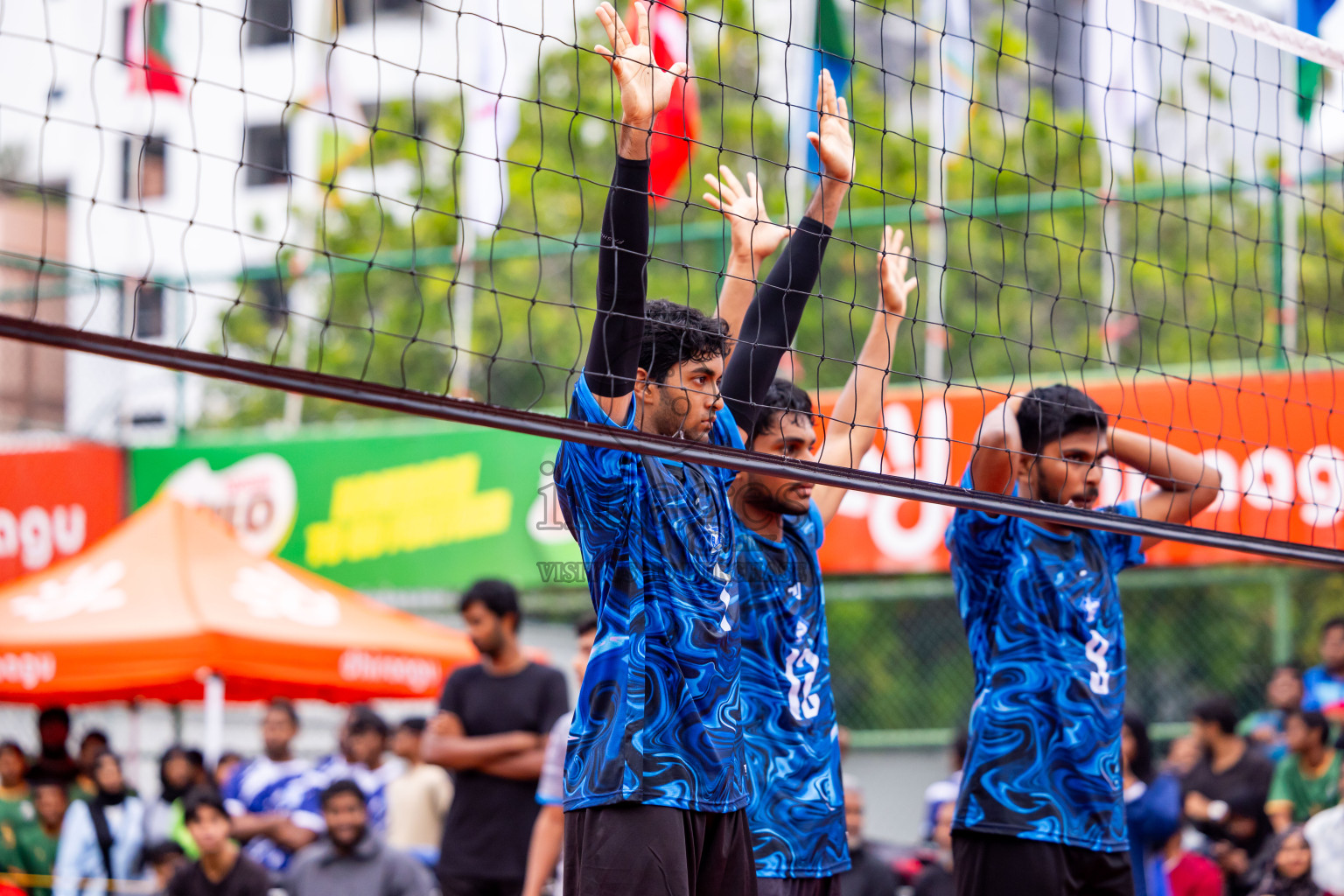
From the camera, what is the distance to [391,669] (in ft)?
31.3

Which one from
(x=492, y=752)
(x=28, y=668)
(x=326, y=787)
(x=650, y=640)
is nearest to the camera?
(x=650, y=640)

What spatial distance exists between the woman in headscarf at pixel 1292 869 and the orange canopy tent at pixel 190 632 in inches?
207

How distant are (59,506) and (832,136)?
9530 millimetres

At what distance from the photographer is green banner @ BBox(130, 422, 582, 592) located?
1069cm

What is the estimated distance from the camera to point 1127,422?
863 cm

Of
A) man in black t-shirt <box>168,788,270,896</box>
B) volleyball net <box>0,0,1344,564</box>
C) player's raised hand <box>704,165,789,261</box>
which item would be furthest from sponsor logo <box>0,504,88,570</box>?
player's raised hand <box>704,165,789,261</box>

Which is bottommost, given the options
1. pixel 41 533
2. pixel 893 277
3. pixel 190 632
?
pixel 190 632

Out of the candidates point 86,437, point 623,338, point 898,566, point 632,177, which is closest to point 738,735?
point 623,338

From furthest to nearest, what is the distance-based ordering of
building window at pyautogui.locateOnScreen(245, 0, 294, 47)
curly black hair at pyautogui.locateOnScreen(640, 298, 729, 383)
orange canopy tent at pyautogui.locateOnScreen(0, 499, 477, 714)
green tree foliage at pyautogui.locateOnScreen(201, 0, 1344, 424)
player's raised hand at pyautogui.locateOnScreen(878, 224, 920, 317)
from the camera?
building window at pyautogui.locateOnScreen(245, 0, 294, 47)
green tree foliage at pyautogui.locateOnScreen(201, 0, 1344, 424)
orange canopy tent at pyautogui.locateOnScreen(0, 499, 477, 714)
player's raised hand at pyautogui.locateOnScreen(878, 224, 920, 317)
curly black hair at pyautogui.locateOnScreen(640, 298, 729, 383)

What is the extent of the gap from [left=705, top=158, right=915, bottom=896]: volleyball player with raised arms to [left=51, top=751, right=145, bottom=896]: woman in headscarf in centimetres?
668

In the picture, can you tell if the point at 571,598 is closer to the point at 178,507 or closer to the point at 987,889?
the point at 178,507

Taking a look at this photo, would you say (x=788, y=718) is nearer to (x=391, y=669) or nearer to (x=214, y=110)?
(x=391, y=669)

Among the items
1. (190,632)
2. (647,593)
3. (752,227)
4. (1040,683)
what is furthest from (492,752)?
(190,632)

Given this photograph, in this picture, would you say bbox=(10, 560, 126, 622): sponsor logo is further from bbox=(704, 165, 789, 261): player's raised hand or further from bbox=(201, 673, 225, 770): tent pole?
bbox=(704, 165, 789, 261): player's raised hand
